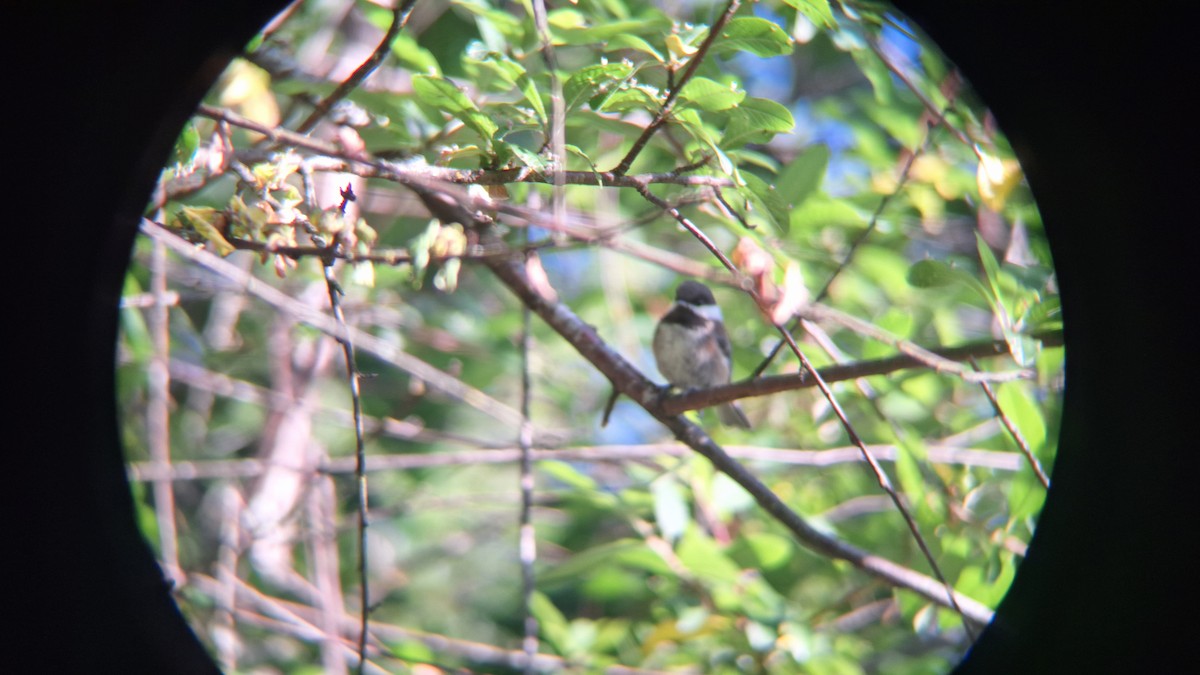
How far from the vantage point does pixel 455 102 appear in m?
1.76

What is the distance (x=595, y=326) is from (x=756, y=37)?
4.95 ft

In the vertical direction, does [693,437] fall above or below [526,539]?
above

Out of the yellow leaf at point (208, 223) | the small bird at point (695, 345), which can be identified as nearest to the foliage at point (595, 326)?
the yellow leaf at point (208, 223)

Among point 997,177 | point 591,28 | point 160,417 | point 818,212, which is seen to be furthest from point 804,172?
point 160,417

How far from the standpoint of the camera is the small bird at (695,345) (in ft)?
10.6

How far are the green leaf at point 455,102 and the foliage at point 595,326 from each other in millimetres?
10

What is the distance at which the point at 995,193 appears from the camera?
238 centimetres

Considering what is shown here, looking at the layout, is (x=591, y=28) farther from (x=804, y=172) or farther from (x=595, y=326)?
(x=595, y=326)

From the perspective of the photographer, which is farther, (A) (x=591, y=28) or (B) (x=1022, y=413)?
(B) (x=1022, y=413)

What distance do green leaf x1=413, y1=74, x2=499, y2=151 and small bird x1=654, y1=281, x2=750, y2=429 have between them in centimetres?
155

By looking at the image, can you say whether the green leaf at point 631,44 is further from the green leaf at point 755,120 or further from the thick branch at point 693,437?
the thick branch at point 693,437

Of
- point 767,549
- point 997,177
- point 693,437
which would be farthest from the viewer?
point 767,549

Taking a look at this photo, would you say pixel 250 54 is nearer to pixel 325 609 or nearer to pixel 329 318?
pixel 329 318

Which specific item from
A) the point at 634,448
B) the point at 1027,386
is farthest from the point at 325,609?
the point at 1027,386
